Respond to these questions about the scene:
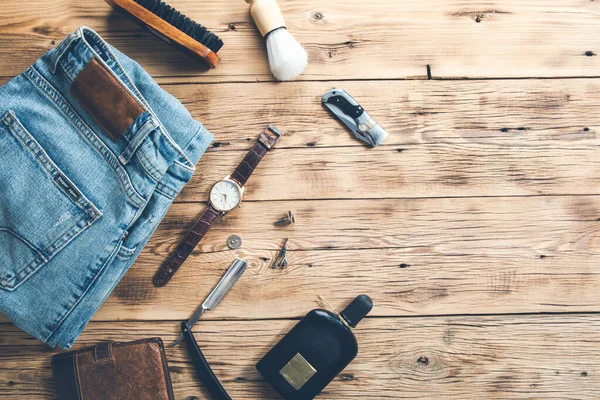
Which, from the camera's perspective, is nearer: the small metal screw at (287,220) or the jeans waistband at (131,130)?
→ the jeans waistband at (131,130)

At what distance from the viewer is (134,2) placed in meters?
0.86

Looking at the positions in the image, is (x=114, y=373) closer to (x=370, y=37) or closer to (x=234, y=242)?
(x=234, y=242)

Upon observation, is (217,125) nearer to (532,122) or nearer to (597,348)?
(532,122)

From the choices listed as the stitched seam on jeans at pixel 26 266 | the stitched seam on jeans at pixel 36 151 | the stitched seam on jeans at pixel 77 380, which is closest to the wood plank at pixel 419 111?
the stitched seam on jeans at pixel 36 151

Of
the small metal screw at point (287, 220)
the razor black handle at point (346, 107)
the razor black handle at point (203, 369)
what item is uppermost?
the razor black handle at point (346, 107)

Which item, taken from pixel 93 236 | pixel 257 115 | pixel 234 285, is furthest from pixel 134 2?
pixel 234 285

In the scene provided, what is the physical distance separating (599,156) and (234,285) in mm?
792

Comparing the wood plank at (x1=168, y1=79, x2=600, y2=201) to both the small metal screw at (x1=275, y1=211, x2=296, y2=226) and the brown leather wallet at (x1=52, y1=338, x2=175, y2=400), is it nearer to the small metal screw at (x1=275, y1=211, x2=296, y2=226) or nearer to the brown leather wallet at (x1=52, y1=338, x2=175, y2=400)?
the small metal screw at (x1=275, y1=211, x2=296, y2=226)

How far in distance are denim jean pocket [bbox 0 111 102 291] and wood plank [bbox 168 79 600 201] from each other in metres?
0.21

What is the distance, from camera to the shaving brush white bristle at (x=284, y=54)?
92cm

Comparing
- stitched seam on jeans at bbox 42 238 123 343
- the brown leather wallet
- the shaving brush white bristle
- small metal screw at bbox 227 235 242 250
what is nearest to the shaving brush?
the shaving brush white bristle

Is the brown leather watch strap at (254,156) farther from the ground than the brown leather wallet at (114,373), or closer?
farther from the ground

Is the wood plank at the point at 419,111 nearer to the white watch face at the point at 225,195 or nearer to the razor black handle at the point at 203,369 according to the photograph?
the white watch face at the point at 225,195

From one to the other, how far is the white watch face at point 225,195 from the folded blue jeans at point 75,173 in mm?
96
